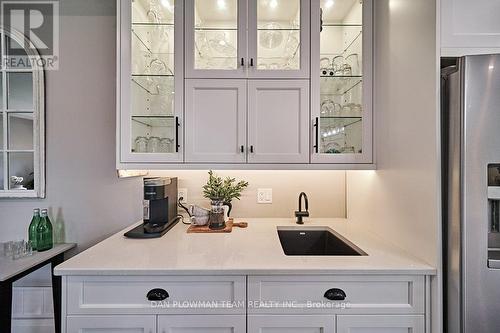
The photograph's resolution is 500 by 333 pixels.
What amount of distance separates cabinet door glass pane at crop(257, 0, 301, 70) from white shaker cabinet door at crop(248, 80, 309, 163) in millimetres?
127

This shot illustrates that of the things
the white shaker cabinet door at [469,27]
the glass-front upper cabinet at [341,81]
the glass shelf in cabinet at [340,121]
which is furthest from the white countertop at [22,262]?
the white shaker cabinet door at [469,27]

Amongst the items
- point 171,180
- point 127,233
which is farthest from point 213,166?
point 127,233

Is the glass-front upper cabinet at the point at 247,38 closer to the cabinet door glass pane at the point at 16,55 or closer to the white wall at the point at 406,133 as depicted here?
the white wall at the point at 406,133

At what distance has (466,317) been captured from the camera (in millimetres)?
1021

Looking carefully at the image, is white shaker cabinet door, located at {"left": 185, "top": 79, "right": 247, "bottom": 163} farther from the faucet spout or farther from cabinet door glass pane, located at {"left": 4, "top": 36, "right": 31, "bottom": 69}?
cabinet door glass pane, located at {"left": 4, "top": 36, "right": 31, "bottom": 69}

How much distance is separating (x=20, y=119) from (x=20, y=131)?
0.08 m

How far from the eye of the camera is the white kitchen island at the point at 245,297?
1.10 m

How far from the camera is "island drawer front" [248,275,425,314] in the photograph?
1.11 metres

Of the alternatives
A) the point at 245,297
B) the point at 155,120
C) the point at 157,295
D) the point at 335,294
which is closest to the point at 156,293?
the point at 157,295

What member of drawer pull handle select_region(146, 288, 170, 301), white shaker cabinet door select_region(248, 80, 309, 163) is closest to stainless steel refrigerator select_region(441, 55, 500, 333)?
white shaker cabinet door select_region(248, 80, 309, 163)

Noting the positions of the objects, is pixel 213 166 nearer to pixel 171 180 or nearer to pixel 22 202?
pixel 171 180

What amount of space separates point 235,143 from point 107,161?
3.16 ft

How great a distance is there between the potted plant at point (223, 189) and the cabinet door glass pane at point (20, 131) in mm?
1231

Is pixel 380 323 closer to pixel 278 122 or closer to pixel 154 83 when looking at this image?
pixel 278 122
